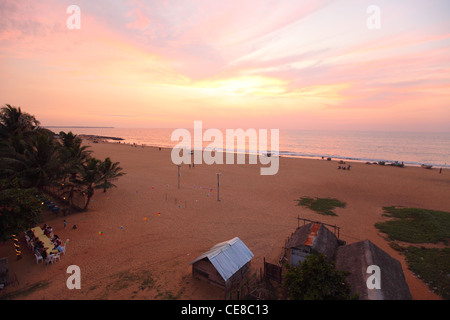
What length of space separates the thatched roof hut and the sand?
2.05 meters

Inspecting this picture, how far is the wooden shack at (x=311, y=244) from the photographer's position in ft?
31.6

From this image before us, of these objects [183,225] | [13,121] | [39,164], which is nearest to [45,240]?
[39,164]

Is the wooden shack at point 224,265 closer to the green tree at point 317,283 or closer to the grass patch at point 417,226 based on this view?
the green tree at point 317,283

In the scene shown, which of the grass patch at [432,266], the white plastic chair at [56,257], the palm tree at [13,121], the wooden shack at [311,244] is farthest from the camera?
the palm tree at [13,121]

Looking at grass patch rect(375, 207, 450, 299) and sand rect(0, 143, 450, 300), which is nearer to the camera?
sand rect(0, 143, 450, 300)

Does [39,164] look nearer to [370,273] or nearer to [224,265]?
[224,265]

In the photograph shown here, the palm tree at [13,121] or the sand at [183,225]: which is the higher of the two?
the palm tree at [13,121]

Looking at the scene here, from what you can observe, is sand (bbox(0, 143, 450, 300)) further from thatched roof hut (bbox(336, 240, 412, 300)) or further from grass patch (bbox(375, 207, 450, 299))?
thatched roof hut (bbox(336, 240, 412, 300))

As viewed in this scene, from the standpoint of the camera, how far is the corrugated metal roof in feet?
27.5

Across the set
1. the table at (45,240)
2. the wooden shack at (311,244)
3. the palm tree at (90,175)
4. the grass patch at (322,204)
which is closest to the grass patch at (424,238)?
the grass patch at (322,204)

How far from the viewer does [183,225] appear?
15.0 meters

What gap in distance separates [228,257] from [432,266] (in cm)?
1040

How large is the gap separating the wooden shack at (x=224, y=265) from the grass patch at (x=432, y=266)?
8.20 meters

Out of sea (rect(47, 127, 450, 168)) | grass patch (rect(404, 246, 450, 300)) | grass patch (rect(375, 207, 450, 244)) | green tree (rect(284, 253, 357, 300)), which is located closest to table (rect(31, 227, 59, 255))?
green tree (rect(284, 253, 357, 300))
